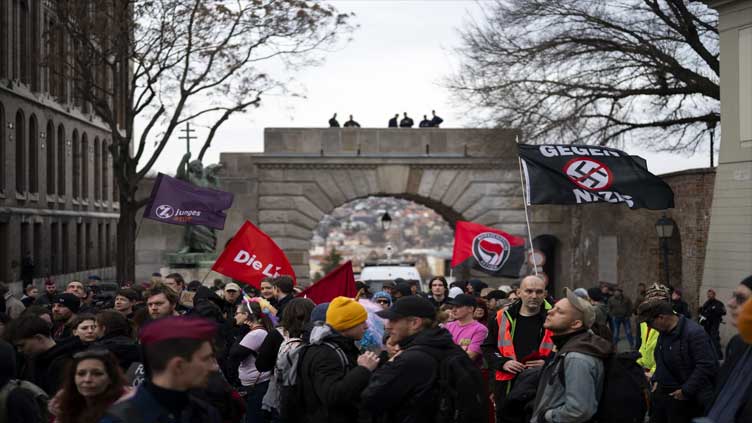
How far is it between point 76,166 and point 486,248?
32.1 m

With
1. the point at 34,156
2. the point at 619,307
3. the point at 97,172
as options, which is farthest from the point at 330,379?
the point at 97,172

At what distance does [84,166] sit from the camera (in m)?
49.6

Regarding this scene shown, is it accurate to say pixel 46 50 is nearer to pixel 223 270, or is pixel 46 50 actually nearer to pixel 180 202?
pixel 180 202

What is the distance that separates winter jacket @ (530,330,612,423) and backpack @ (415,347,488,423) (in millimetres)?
362

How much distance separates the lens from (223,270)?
15.4 metres

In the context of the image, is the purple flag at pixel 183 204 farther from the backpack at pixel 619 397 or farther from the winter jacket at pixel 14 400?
the backpack at pixel 619 397

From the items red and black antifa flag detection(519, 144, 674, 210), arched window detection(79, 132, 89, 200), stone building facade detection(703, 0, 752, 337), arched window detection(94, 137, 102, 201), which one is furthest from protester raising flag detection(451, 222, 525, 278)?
arched window detection(94, 137, 102, 201)

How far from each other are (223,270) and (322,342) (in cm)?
838

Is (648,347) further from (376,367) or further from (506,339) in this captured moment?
(376,367)

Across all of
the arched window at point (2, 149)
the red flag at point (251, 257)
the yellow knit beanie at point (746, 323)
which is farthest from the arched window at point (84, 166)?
the yellow knit beanie at point (746, 323)

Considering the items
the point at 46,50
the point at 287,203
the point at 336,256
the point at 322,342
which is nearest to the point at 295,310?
the point at 322,342

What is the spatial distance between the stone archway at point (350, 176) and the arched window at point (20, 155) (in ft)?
22.6

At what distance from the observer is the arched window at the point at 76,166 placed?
154 feet

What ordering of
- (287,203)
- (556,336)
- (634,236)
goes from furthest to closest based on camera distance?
(287,203) → (634,236) → (556,336)
